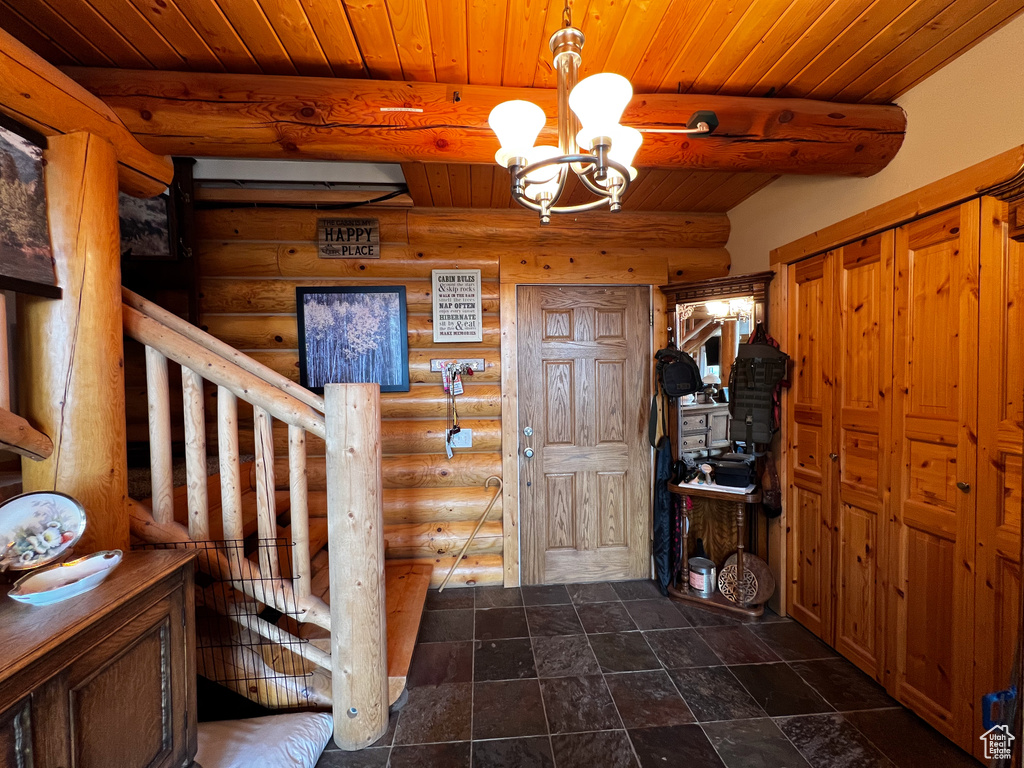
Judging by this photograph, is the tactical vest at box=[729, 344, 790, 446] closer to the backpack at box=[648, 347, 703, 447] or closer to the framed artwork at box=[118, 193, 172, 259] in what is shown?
the backpack at box=[648, 347, 703, 447]

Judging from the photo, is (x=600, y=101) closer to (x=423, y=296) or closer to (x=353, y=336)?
(x=423, y=296)

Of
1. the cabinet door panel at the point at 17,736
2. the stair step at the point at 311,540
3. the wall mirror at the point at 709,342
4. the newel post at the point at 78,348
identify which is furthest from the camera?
the wall mirror at the point at 709,342

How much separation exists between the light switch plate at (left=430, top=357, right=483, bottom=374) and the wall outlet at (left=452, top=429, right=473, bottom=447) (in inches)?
18.5

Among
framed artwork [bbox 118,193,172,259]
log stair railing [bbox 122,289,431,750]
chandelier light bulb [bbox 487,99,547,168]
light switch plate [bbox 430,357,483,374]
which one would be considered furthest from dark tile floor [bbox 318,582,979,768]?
framed artwork [bbox 118,193,172,259]

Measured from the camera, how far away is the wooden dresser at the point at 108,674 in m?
0.90

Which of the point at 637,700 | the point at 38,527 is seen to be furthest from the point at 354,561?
the point at 637,700

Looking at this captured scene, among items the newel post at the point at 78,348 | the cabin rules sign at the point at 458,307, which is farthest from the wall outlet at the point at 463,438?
the newel post at the point at 78,348

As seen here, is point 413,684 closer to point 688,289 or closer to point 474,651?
point 474,651

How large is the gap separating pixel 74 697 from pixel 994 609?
3034mm

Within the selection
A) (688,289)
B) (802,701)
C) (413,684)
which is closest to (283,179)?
(688,289)

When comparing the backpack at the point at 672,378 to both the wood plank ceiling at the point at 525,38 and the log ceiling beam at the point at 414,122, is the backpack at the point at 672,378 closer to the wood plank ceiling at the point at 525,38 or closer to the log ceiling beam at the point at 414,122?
the log ceiling beam at the point at 414,122

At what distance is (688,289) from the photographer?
282 centimetres

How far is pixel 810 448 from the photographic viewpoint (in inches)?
95.3

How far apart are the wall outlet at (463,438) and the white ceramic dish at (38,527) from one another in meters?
1.99
